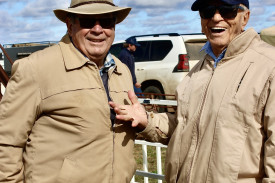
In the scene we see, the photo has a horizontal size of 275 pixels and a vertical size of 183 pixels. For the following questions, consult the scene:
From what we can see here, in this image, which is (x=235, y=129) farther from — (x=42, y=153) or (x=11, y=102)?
(x=11, y=102)

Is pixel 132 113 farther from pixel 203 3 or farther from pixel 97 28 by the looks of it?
pixel 203 3

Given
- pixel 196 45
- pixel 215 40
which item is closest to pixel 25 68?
pixel 215 40

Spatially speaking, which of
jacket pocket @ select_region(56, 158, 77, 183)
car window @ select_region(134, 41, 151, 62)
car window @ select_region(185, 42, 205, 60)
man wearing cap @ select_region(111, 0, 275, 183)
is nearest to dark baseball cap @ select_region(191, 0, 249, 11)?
man wearing cap @ select_region(111, 0, 275, 183)

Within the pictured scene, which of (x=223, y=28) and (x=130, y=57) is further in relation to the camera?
(x=130, y=57)

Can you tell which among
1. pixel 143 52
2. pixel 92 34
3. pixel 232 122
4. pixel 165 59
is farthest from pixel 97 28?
pixel 143 52

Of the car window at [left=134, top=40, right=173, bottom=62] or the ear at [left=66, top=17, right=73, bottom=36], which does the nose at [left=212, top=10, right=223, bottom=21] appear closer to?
the ear at [left=66, top=17, right=73, bottom=36]

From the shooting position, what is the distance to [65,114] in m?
2.54

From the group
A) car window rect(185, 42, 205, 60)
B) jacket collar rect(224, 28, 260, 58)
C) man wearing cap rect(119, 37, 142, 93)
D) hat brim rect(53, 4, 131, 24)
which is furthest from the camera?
car window rect(185, 42, 205, 60)

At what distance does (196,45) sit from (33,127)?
8295mm

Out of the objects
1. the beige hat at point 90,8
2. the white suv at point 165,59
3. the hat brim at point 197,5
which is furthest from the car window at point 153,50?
the hat brim at point 197,5

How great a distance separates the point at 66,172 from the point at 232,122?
3.53 ft

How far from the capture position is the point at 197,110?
98.4 inches

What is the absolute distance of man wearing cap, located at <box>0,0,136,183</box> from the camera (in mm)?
2506

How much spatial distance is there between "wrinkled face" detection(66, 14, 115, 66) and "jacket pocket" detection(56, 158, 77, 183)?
72 centimetres
